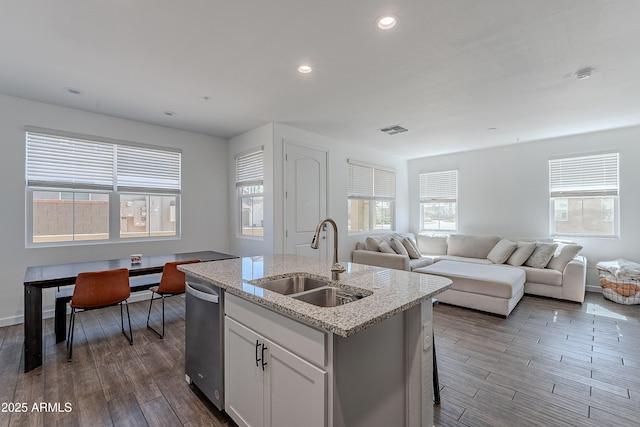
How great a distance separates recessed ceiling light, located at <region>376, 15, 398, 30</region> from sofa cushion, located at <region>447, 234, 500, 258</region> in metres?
4.72

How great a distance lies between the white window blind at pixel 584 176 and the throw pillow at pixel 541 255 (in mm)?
1168

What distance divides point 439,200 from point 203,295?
19.4ft

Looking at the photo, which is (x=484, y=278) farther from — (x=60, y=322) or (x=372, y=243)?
(x=60, y=322)

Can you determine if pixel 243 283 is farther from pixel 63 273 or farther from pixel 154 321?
pixel 154 321

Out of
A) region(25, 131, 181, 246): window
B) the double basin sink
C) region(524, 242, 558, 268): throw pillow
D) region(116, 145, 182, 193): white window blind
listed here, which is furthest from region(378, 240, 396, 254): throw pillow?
region(116, 145, 182, 193): white window blind

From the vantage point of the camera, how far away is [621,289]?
4.00 metres

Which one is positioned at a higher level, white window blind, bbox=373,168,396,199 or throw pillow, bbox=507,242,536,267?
white window blind, bbox=373,168,396,199

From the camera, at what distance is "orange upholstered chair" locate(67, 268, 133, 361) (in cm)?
262

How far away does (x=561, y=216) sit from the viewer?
16.9 ft

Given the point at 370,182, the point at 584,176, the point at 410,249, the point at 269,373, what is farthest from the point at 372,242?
the point at 269,373

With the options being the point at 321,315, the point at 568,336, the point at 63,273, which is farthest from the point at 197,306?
the point at 568,336

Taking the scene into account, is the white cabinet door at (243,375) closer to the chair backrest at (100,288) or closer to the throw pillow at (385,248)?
the chair backrest at (100,288)

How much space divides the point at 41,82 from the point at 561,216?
25.1 ft

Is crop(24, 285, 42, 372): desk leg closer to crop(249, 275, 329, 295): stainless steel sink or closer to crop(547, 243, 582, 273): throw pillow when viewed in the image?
crop(249, 275, 329, 295): stainless steel sink
